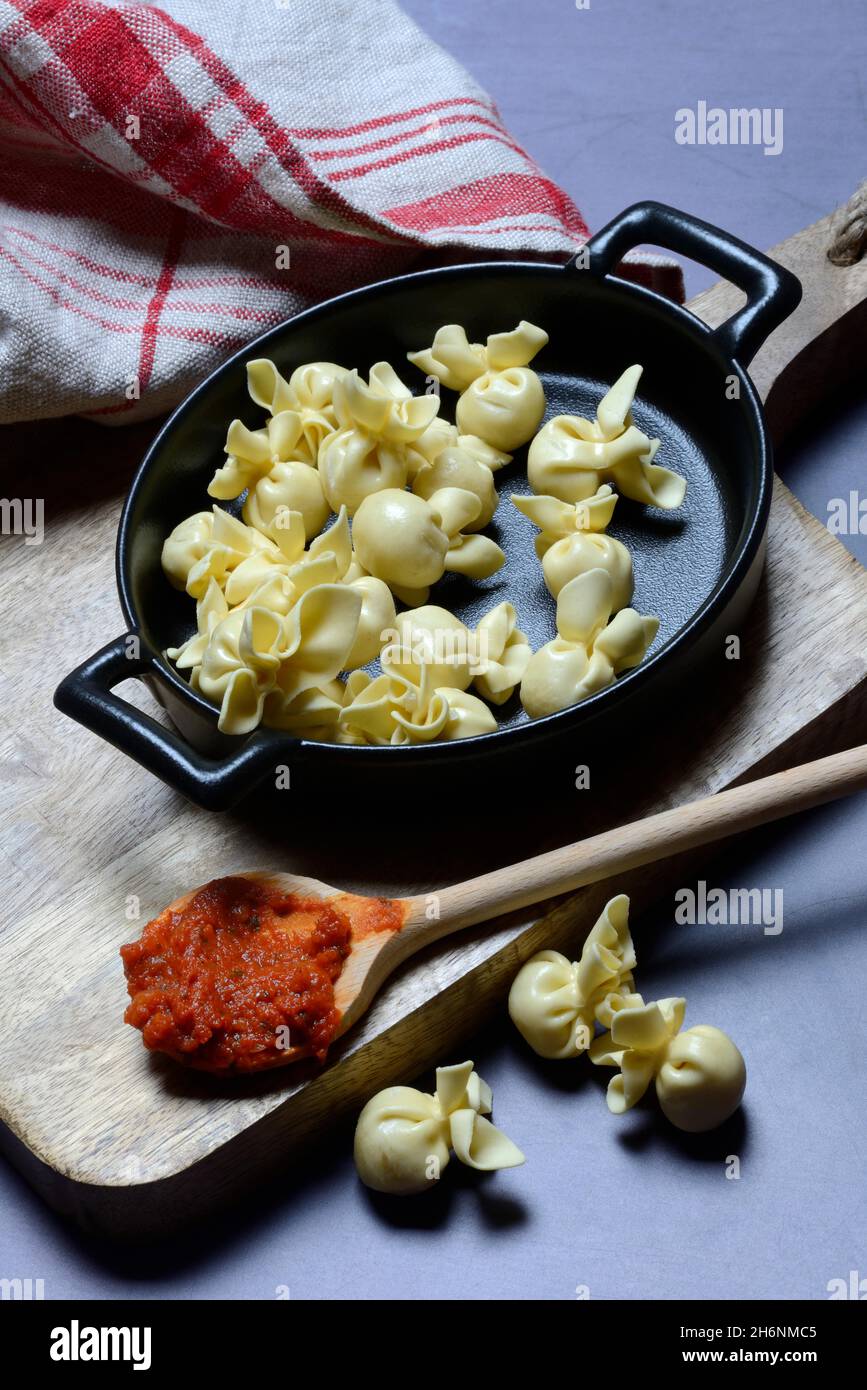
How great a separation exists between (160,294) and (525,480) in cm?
39

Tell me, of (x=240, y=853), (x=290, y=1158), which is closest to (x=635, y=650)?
(x=240, y=853)

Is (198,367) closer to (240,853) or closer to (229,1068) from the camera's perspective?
(240,853)

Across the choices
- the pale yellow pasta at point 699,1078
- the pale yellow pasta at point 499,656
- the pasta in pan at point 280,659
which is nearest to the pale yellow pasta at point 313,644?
the pasta in pan at point 280,659

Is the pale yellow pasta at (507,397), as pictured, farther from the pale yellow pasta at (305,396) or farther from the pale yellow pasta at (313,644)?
the pale yellow pasta at (313,644)

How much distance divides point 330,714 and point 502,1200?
1.24 feet

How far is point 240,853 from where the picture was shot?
130 cm

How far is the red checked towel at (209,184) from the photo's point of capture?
1491 millimetres

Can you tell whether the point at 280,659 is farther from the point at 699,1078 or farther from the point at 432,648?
the point at 699,1078

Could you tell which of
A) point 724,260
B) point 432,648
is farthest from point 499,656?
point 724,260

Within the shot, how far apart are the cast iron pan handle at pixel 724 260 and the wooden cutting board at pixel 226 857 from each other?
0.12 meters

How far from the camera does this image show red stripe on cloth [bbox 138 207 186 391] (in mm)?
1501

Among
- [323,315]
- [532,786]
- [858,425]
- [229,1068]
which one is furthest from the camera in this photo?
[858,425]

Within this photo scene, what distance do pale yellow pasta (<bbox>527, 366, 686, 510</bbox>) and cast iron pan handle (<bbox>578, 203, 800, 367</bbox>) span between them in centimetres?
9

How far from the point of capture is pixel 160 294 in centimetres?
155
